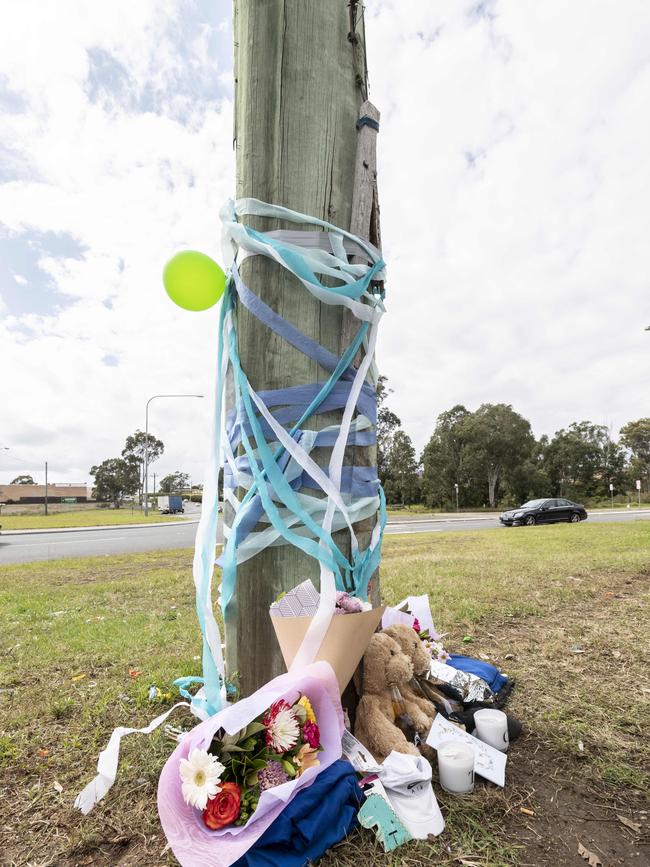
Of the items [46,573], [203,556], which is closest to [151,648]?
[203,556]

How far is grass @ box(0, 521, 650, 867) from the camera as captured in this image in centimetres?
151

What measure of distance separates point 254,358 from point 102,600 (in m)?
4.17

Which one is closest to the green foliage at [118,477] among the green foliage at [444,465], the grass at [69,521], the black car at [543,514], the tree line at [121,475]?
the tree line at [121,475]

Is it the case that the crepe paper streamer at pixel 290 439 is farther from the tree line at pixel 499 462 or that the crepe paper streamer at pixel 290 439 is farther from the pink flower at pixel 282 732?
the tree line at pixel 499 462

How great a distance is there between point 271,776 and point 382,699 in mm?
585

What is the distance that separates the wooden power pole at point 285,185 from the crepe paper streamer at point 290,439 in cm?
5

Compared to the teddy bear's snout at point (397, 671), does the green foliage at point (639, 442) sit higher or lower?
higher

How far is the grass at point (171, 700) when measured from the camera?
59.6 inches

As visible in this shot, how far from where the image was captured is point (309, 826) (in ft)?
4.53

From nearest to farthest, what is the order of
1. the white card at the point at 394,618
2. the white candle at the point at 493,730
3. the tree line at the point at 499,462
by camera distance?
1. the white candle at the point at 493,730
2. the white card at the point at 394,618
3. the tree line at the point at 499,462

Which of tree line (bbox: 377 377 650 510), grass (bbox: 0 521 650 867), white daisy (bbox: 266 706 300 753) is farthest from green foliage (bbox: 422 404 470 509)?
white daisy (bbox: 266 706 300 753)

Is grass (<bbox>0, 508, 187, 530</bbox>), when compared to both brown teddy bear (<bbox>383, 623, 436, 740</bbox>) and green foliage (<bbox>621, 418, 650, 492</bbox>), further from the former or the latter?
green foliage (<bbox>621, 418, 650, 492</bbox>)

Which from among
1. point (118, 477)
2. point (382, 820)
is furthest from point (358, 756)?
point (118, 477)

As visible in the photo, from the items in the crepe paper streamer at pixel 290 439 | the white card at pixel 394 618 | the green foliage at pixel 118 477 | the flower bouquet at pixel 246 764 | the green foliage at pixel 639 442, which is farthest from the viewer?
the green foliage at pixel 118 477
